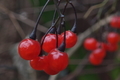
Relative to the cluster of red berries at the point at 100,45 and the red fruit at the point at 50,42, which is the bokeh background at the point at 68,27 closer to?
the cluster of red berries at the point at 100,45

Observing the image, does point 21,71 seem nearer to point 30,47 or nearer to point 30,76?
point 30,76

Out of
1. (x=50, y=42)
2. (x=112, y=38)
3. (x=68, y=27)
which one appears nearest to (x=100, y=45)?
(x=112, y=38)

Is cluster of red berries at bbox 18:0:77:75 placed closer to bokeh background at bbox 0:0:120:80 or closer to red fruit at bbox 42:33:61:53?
red fruit at bbox 42:33:61:53

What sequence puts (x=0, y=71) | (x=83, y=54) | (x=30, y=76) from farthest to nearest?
(x=83, y=54) < (x=0, y=71) < (x=30, y=76)

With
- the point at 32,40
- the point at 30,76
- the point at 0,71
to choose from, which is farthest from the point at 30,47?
the point at 0,71

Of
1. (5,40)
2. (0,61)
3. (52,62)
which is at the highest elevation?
(52,62)

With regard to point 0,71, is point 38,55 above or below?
above

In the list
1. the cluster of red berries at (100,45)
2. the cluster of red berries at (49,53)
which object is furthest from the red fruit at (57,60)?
the cluster of red berries at (100,45)
